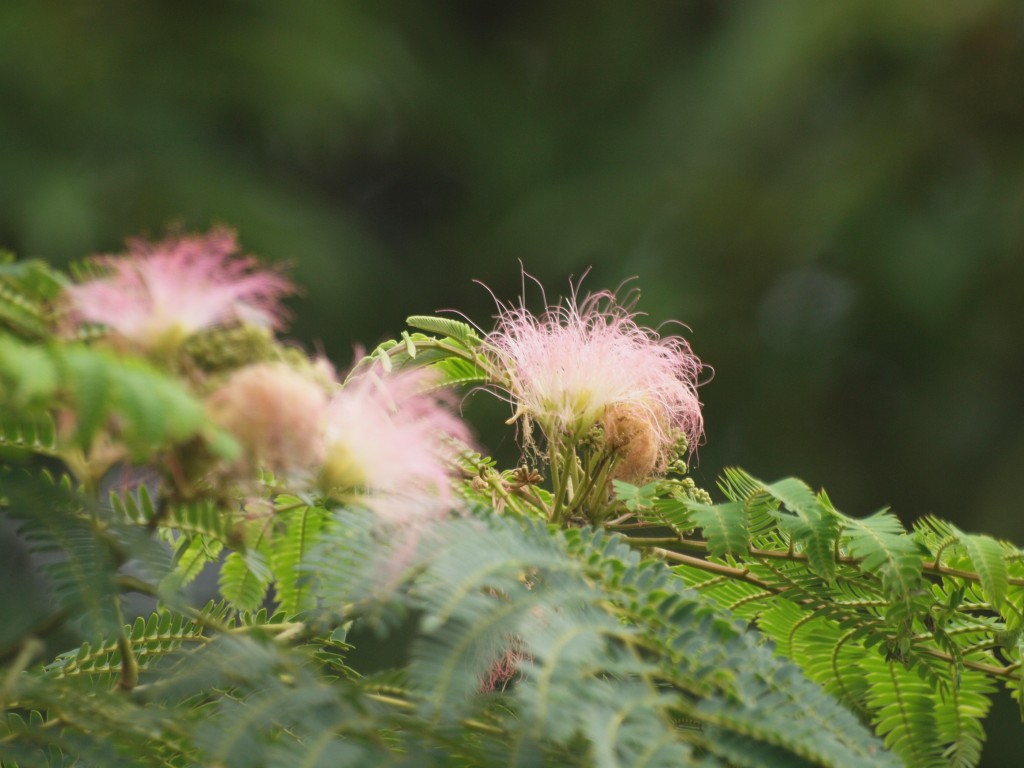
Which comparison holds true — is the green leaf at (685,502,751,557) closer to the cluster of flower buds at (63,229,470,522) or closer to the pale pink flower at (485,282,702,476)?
the pale pink flower at (485,282,702,476)

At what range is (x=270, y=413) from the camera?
850 millimetres

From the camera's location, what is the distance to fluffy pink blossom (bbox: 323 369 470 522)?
93 centimetres

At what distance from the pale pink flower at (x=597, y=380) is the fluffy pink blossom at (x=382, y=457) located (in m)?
0.31

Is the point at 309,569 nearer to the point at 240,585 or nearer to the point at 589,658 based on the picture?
the point at 589,658

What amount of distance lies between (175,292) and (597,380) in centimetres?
54

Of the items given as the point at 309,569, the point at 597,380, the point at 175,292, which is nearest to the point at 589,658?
the point at 309,569

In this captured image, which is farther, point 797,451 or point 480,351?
point 797,451

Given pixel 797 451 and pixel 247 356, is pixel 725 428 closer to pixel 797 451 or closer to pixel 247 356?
pixel 797 451

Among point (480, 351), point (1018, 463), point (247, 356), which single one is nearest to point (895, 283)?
point (1018, 463)

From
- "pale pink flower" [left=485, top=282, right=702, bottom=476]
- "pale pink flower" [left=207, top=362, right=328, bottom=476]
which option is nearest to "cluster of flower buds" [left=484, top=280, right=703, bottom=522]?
"pale pink flower" [left=485, top=282, right=702, bottom=476]

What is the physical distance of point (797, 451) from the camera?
605 cm

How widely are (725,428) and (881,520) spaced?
496 centimetres

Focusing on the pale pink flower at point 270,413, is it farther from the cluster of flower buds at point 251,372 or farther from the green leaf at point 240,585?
the green leaf at point 240,585

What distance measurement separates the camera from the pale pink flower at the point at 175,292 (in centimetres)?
87
